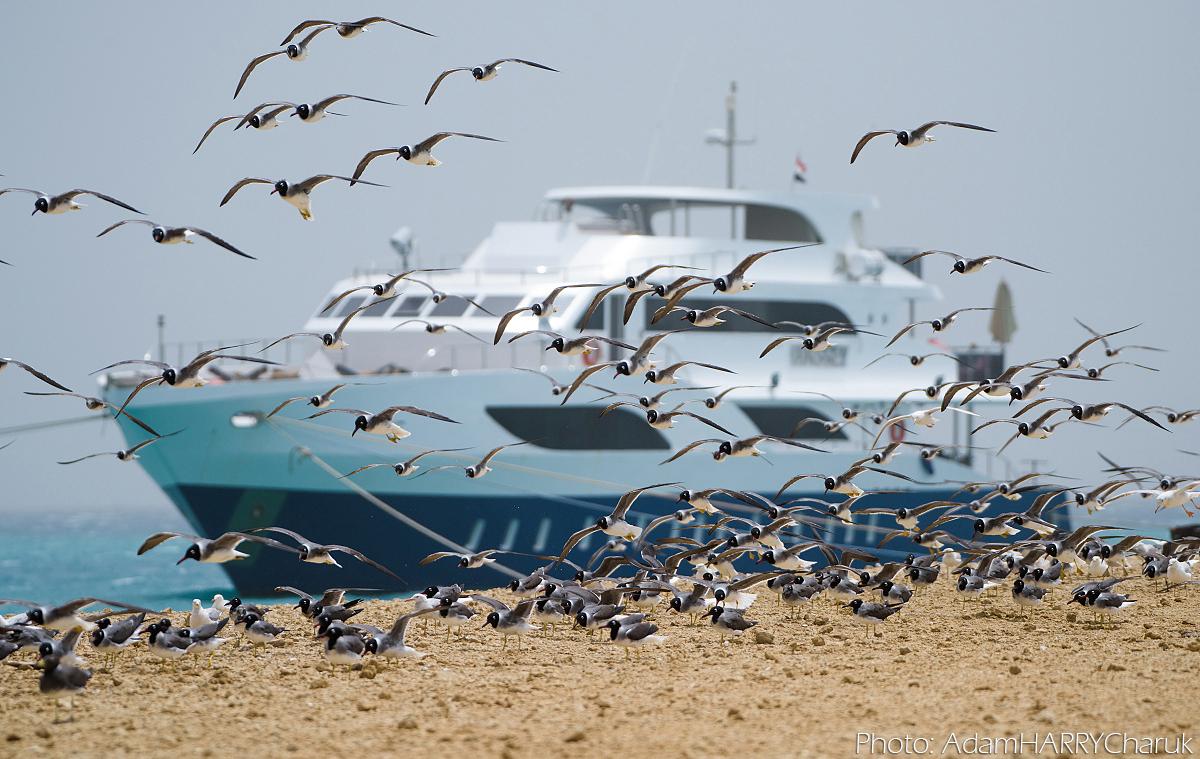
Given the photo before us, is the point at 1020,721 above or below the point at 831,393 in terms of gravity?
above

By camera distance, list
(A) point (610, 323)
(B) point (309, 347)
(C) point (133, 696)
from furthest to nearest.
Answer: (B) point (309, 347) < (A) point (610, 323) < (C) point (133, 696)

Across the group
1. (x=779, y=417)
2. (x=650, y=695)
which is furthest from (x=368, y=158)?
(x=779, y=417)

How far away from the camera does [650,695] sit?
10.9 m

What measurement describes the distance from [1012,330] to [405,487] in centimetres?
1721

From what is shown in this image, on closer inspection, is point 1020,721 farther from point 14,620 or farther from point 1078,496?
point 14,620

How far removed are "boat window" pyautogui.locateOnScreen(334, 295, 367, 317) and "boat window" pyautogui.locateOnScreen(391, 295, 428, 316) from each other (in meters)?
0.88

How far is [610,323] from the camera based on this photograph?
30516 millimetres

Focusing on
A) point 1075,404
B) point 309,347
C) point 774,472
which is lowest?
point 774,472

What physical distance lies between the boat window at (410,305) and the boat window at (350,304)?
0.88 m

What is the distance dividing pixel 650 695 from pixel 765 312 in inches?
880

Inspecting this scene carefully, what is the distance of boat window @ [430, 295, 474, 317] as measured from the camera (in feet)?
102

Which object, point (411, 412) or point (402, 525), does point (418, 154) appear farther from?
point (402, 525)

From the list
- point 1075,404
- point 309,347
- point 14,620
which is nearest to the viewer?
point 14,620

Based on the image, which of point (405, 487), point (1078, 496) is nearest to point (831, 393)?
point (405, 487)
